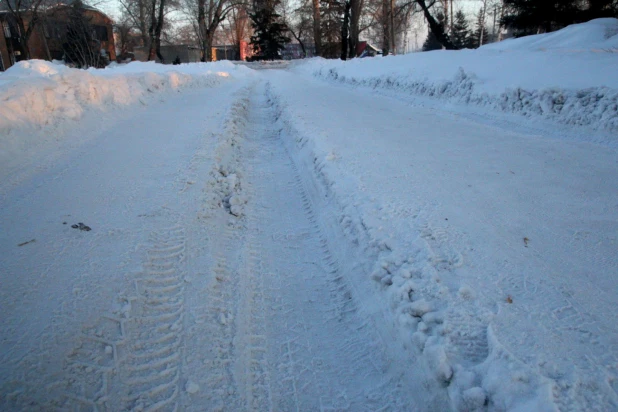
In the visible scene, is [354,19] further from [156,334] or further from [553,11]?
[156,334]

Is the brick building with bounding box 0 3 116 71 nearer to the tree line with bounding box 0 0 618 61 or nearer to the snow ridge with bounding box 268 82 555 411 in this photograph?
the tree line with bounding box 0 0 618 61

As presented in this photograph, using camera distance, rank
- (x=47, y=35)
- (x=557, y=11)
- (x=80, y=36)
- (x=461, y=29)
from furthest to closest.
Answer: (x=461, y=29), (x=47, y=35), (x=80, y=36), (x=557, y=11)

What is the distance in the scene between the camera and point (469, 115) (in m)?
9.10

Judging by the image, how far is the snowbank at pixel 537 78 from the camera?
7070mm

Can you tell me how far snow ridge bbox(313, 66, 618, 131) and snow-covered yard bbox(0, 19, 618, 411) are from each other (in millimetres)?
68

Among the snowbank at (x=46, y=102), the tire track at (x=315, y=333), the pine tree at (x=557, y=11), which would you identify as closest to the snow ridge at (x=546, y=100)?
the tire track at (x=315, y=333)

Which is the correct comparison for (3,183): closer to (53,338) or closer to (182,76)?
(53,338)

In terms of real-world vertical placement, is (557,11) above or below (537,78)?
above

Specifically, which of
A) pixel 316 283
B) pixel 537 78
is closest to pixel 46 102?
pixel 316 283

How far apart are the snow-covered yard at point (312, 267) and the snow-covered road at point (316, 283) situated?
0.02m

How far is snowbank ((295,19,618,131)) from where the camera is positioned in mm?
7070

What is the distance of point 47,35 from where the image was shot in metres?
35.0

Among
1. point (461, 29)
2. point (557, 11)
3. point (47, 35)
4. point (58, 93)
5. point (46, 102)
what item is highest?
point (461, 29)

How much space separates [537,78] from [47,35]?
135 feet
